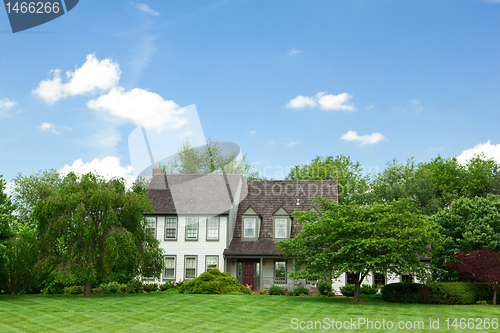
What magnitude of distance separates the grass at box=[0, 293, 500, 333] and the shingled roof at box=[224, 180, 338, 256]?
7.54 metres

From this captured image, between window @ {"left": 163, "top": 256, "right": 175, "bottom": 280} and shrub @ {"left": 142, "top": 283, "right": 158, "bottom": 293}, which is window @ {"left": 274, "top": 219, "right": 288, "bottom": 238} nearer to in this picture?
window @ {"left": 163, "top": 256, "right": 175, "bottom": 280}

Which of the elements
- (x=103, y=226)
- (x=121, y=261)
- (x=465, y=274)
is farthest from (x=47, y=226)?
(x=465, y=274)

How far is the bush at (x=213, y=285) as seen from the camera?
25078mm

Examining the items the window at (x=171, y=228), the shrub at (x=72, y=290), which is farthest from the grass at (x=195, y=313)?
the window at (x=171, y=228)

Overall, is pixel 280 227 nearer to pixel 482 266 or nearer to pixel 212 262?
pixel 212 262

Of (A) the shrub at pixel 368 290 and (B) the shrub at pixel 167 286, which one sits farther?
(B) the shrub at pixel 167 286

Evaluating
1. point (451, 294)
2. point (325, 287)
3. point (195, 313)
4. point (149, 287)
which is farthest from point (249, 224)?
point (195, 313)

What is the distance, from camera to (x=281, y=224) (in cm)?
3172

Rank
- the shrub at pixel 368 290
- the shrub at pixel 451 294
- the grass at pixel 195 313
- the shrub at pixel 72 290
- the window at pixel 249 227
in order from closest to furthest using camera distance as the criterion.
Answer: the grass at pixel 195 313
the shrub at pixel 451 294
the shrub at pixel 72 290
the shrub at pixel 368 290
the window at pixel 249 227

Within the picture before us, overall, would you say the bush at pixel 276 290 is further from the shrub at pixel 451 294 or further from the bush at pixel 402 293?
the shrub at pixel 451 294

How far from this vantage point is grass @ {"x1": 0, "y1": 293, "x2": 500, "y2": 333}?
15.4 metres

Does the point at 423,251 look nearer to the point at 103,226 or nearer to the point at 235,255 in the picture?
the point at 235,255

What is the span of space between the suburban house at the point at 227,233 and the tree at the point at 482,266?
654 cm

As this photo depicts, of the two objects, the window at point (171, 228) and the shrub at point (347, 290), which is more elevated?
the window at point (171, 228)
